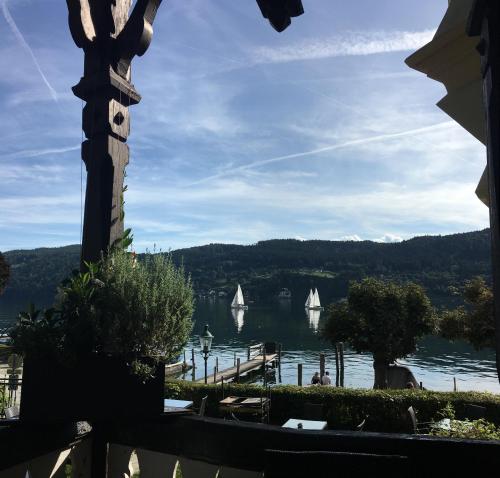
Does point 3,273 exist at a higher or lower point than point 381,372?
higher

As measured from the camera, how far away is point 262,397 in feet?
40.1

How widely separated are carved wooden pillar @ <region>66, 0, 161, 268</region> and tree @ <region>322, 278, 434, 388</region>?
779 inches

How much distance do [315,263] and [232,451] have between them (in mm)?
134223

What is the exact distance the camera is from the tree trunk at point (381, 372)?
19859 millimetres

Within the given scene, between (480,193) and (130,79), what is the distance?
1.97m

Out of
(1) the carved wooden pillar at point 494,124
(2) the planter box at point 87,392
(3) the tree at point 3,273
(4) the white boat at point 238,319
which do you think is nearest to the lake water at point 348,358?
(4) the white boat at point 238,319

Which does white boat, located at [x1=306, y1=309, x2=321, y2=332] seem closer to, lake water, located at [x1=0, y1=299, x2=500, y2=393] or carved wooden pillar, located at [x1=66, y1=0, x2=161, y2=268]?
lake water, located at [x1=0, y1=299, x2=500, y2=393]

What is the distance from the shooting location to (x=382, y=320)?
70.0 feet

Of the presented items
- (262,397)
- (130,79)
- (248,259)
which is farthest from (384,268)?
(130,79)

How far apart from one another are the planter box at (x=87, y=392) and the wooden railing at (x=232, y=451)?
0.28ft

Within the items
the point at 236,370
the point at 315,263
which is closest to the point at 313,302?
the point at 315,263

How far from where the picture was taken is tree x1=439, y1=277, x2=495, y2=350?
1316 cm

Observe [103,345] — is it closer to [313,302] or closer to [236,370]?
[236,370]

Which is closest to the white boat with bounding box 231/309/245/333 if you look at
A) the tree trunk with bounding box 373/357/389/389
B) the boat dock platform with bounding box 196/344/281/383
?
the boat dock platform with bounding box 196/344/281/383
